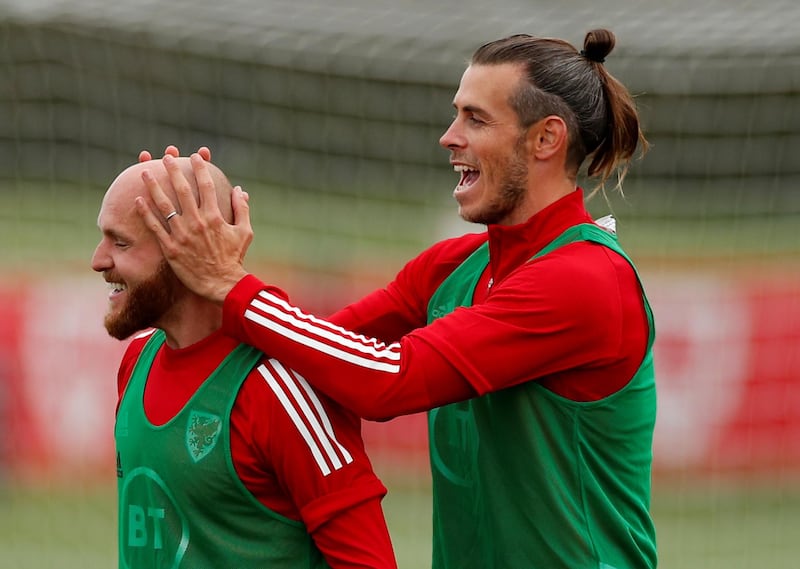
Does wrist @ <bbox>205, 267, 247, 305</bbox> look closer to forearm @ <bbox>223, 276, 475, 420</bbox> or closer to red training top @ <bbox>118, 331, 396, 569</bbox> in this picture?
forearm @ <bbox>223, 276, 475, 420</bbox>

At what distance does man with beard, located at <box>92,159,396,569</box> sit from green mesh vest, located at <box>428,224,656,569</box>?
42cm

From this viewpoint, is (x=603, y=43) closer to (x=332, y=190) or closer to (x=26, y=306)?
(x=26, y=306)

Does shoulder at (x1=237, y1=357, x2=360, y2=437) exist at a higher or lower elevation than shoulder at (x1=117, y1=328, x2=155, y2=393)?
lower

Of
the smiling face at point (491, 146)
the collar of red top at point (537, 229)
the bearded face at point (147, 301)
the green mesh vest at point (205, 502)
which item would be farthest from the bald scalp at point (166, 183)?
the collar of red top at point (537, 229)

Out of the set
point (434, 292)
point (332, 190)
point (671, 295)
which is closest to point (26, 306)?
point (332, 190)

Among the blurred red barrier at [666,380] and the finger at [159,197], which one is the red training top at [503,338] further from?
the blurred red barrier at [666,380]

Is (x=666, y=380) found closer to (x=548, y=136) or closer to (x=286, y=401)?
(x=548, y=136)

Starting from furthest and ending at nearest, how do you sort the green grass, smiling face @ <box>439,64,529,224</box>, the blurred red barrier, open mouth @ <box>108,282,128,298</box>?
1. the blurred red barrier
2. the green grass
3. smiling face @ <box>439,64,529,224</box>
4. open mouth @ <box>108,282,128,298</box>

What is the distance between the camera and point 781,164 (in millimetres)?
8664

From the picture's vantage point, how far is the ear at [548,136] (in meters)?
2.99

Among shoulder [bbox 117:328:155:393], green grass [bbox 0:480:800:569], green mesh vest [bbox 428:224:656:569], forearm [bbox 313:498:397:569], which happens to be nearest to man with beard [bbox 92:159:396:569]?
forearm [bbox 313:498:397:569]

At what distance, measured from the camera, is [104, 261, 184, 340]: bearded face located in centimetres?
264

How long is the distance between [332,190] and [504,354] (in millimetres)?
6352

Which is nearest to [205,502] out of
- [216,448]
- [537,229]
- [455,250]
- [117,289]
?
[216,448]
